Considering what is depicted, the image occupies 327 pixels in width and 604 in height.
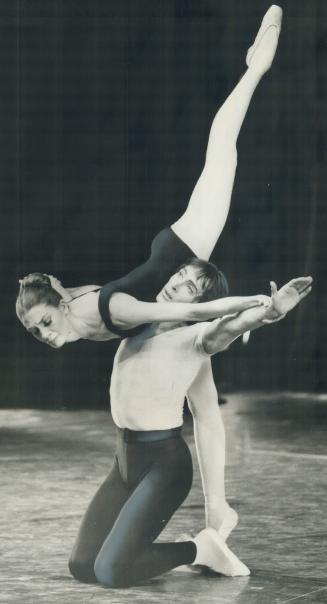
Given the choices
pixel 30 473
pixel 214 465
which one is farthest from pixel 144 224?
pixel 214 465

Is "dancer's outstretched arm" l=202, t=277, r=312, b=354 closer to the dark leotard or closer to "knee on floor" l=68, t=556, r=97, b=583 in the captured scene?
the dark leotard

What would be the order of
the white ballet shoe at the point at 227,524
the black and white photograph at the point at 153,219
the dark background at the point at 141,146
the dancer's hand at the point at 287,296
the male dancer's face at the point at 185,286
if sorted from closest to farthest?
the dancer's hand at the point at 287,296 → the male dancer's face at the point at 185,286 → the white ballet shoe at the point at 227,524 → the black and white photograph at the point at 153,219 → the dark background at the point at 141,146

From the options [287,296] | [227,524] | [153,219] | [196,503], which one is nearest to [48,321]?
[287,296]

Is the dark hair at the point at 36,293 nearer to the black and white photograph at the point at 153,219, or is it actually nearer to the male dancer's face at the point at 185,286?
the male dancer's face at the point at 185,286

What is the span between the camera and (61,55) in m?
10.1

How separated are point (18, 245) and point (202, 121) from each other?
2.04m

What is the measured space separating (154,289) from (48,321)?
415mm

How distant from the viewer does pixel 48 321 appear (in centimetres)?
444

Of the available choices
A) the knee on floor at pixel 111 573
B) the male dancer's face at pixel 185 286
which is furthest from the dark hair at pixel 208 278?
the knee on floor at pixel 111 573

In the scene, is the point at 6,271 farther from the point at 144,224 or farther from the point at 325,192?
the point at 325,192

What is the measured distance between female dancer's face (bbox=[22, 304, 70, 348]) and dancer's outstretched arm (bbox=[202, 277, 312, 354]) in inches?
21.0

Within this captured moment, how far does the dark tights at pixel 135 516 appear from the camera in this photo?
14.3 ft

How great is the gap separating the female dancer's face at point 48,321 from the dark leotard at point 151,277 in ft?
0.55

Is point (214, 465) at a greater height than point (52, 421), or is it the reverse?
point (214, 465)
